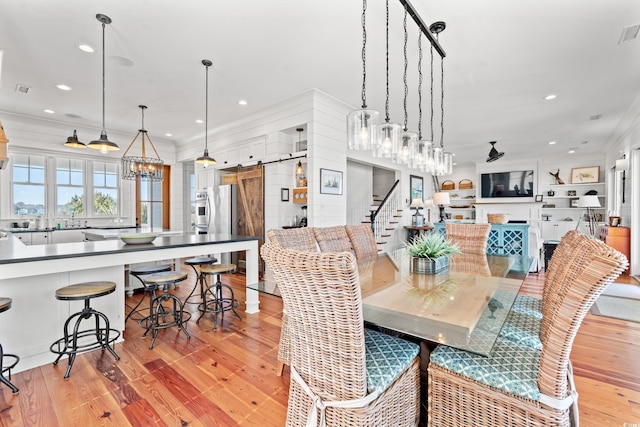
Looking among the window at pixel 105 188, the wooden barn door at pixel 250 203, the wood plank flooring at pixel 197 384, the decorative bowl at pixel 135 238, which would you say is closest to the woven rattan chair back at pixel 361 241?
the wood plank flooring at pixel 197 384

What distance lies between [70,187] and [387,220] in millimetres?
7015

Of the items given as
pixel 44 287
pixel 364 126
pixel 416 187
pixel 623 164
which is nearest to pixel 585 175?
pixel 623 164

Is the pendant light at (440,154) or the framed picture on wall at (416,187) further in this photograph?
the framed picture on wall at (416,187)

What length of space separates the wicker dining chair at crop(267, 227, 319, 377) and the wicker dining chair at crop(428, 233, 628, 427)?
3.14 feet

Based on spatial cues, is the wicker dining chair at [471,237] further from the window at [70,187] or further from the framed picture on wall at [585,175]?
the framed picture on wall at [585,175]

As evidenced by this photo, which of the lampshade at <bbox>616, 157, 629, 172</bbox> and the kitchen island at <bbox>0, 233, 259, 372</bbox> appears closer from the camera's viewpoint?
the kitchen island at <bbox>0, 233, 259, 372</bbox>

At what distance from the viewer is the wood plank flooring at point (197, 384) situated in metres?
1.72

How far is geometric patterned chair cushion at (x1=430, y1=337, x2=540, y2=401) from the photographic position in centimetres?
122

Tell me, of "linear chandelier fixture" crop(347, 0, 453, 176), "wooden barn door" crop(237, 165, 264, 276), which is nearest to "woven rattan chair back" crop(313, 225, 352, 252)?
"linear chandelier fixture" crop(347, 0, 453, 176)

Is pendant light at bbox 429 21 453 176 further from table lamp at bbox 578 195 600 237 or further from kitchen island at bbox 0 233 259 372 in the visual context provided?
table lamp at bbox 578 195 600 237

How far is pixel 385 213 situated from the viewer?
7.18m

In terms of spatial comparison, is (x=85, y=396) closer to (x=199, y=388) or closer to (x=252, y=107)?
(x=199, y=388)

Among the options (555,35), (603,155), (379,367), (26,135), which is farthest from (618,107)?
(26,135)

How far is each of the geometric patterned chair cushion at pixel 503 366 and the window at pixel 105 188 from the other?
741cm
